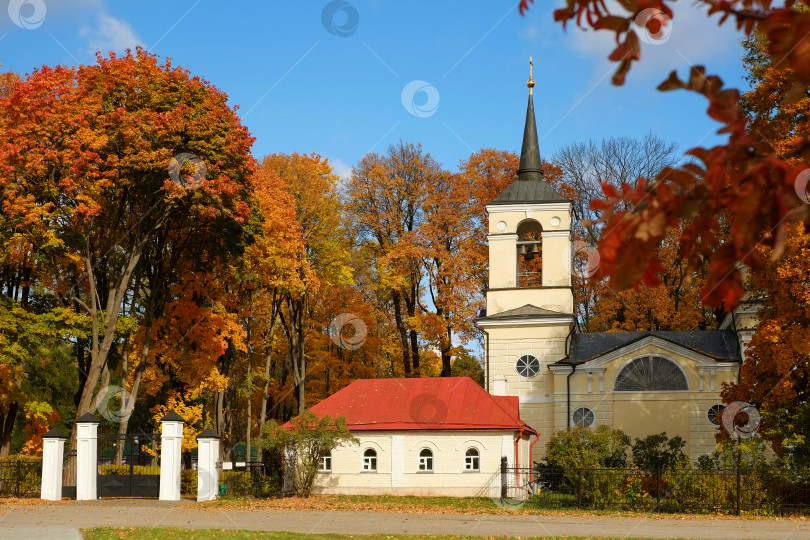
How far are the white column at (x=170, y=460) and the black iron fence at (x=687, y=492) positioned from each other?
929cm

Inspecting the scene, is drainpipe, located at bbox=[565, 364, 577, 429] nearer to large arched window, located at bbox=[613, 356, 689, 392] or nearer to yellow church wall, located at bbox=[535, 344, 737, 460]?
yellow church wall, located at bbox=[535, 344, 737, 460]

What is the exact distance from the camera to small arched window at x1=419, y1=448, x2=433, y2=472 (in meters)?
29.8

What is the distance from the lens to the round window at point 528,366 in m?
35.4

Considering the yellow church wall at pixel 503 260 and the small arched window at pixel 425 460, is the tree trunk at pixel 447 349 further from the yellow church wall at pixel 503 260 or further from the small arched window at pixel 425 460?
the small arched window at pixel 425 460

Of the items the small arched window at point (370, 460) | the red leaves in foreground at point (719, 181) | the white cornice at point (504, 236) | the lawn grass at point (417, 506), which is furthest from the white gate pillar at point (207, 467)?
the red leaves in foreground at point (719, 181)

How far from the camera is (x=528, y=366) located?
116 feet

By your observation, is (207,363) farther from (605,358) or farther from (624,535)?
(624,535)

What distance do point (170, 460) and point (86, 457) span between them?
2429 mm

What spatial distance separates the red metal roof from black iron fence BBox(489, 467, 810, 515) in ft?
15.6

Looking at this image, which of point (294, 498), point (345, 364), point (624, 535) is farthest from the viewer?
point (345, 364)

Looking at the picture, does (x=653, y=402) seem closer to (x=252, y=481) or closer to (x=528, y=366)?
(x=528, y=366)

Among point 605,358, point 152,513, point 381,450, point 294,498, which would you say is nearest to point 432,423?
point 381,450

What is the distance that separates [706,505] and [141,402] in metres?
29.0

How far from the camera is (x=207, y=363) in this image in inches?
1230
